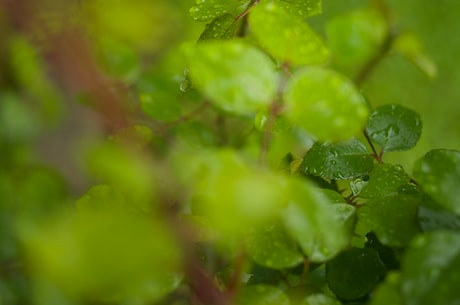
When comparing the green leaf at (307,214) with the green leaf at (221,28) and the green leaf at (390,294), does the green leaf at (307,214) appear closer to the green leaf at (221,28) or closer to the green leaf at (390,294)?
the green leaf at (390,294)

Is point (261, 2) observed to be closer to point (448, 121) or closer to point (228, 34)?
point (228, 34)

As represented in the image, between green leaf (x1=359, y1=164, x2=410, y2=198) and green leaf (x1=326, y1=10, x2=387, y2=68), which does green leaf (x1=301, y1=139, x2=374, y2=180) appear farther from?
green leaf (x1=326, y1=10, x2=387, y2=68)

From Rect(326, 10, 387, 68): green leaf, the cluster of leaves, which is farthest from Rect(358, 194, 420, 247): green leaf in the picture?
Rect(326, 10, 387, 68): green leaf

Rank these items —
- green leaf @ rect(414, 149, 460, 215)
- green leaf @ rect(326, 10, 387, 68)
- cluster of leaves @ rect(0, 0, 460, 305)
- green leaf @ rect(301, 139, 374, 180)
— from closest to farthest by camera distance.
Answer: cluster of leaves @ rect(0, 0, 460, 305) → green leaf @ rect(414, 149, 460, 215) → green leaf @ rect(301, 139, 374, 180) → green leaf @ rect(326, 10, 387, 68)

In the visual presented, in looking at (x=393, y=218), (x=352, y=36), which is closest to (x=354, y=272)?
(x=393, y=218)

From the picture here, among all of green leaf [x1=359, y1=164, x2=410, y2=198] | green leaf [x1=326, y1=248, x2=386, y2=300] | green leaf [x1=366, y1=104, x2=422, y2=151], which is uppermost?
green leaf [x1=366, y1=104, x2=422, y2=151]

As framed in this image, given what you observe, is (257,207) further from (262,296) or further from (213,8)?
(213,8)

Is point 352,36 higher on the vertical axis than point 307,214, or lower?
lower
